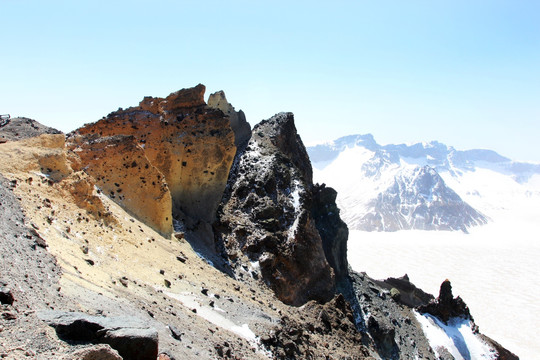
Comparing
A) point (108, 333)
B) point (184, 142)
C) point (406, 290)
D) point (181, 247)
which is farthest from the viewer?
point (406, 290)

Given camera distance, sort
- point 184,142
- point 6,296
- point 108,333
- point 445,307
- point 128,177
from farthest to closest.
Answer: point 445,307, point 184,142, point 128,177, point 108,333, point 6,296

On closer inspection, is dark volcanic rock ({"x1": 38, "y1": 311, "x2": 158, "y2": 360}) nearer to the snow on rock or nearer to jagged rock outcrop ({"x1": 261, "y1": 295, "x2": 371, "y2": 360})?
jagged rock outcrop ({"x1": 261, "y1": 295, "x2": 371, "y2": 360})

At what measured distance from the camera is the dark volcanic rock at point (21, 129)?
15.3 m

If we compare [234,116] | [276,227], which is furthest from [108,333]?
[234,116]

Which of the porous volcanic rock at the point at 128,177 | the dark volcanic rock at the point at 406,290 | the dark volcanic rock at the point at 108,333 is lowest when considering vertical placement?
the dark volcanic rock at the point at 406,290

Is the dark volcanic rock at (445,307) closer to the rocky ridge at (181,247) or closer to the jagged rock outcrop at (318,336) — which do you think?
the rocky ridge at (181,247)

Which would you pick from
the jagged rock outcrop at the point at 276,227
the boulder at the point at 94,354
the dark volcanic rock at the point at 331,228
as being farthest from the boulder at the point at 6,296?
the dark volcanic rock at the point at 331,228

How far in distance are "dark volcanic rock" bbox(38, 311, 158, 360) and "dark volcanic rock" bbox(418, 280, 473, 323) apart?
41872mm

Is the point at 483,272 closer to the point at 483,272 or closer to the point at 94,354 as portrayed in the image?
the point at 483,272

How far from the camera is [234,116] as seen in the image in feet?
120

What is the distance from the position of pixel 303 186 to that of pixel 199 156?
8.44m

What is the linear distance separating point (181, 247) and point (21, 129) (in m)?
8.11

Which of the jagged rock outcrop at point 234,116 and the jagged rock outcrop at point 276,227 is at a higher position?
the jagged rock outcrop at point 234,116

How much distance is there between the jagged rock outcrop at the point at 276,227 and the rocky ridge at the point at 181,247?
9 centimetres
